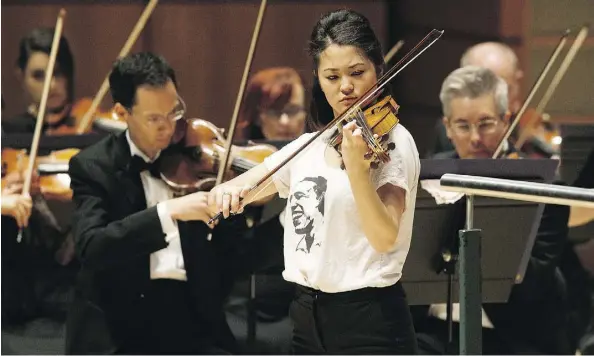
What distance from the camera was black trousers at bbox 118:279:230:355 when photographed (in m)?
2.93

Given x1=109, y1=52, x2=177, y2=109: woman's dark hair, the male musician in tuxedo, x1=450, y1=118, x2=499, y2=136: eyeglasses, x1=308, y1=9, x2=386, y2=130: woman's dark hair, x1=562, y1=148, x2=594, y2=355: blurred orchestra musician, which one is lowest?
x1=562, y1=148, x2=594, y2=355: blurred orchestra musician

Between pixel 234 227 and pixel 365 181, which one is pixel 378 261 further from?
pixel 234 227

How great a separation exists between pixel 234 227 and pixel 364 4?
1.89 metres

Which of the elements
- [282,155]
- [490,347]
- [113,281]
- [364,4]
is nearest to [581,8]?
[364,4]

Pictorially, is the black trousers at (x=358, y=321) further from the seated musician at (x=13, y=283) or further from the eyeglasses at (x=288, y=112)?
the eyeglasses at (x=288, y=112)

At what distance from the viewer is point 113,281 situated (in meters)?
2.92

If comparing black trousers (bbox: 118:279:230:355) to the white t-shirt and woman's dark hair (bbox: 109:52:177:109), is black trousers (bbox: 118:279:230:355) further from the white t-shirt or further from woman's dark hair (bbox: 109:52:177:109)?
the white t-shirt

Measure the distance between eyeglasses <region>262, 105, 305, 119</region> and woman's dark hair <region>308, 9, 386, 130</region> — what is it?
195cm

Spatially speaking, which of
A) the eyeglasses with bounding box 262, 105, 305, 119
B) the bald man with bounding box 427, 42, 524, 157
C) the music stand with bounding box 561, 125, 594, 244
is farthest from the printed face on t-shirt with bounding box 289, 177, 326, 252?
the eyeglasses with bounding box 262, 105, 305, 119

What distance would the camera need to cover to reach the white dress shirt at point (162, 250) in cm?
296

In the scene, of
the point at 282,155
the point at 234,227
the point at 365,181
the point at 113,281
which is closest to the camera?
the point at 365,181

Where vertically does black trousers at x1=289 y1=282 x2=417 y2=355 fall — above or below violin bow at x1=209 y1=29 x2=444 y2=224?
below

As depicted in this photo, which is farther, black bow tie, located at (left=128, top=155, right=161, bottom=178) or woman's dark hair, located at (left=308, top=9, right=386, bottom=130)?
black bow tie, located at (left=128, top=155, right=161, bottom=178)

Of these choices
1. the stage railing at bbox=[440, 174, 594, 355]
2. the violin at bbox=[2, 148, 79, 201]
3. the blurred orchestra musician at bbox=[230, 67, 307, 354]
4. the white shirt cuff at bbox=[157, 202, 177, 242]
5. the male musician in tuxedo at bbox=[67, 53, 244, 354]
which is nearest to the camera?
the stage railing at bbox=[440, 174, 594, 355]
